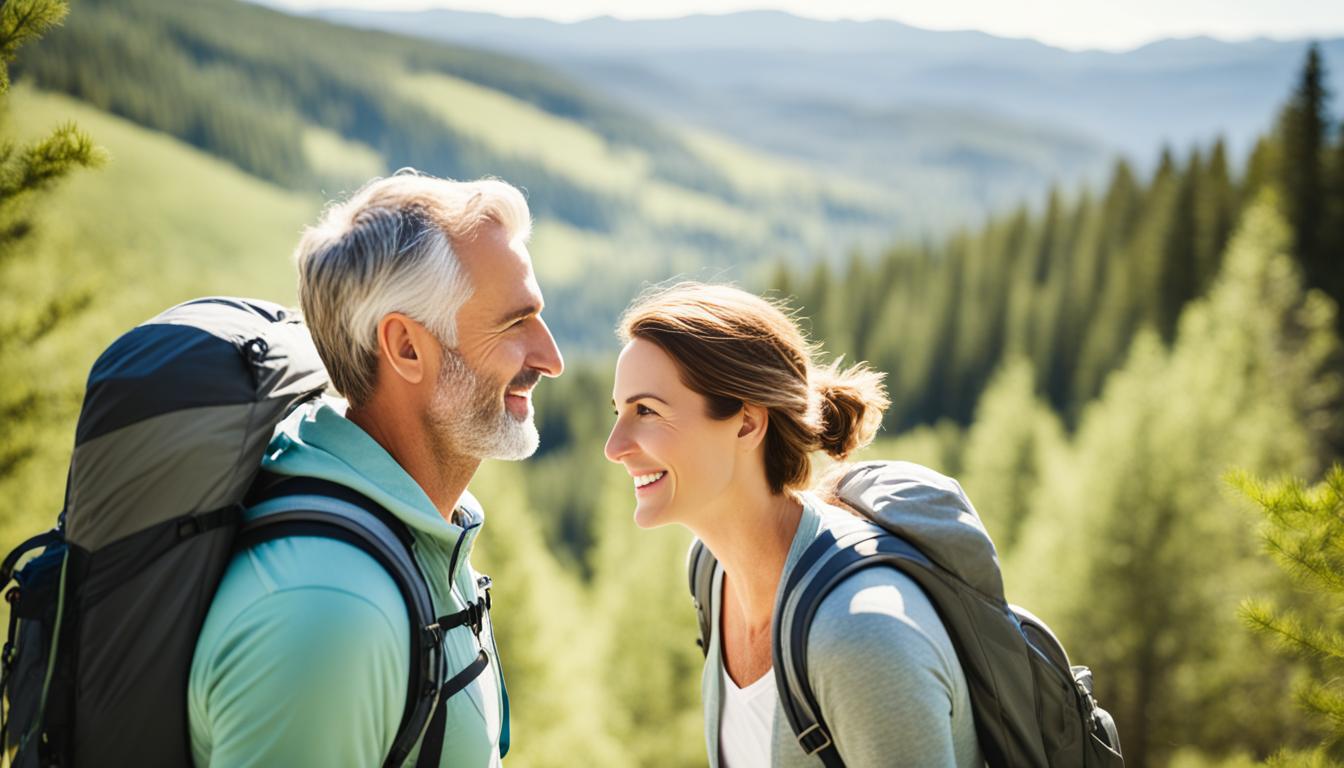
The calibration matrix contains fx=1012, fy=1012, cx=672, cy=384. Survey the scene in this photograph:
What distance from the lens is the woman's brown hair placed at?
10.8 feet

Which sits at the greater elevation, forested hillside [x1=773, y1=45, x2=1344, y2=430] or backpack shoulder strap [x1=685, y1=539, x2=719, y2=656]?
backpack shoulder strap [x1=685, y1=539, x2=719, y2=656]

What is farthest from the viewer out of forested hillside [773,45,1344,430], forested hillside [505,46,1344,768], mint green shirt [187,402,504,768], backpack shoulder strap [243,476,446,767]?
forested hillside [773,45,1344,430]

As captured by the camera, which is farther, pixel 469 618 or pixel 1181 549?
pixel 1181 549

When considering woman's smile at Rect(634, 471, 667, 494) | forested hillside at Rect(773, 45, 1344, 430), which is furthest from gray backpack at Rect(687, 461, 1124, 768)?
forested hillside at Rect(773, 45, 1344, 430)

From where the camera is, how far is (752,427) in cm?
341

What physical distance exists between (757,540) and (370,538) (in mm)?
1363

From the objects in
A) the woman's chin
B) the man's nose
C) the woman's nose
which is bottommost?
the woman's chin

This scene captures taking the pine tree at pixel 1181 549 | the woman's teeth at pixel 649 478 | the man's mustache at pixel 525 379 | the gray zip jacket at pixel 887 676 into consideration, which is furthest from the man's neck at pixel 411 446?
the pine tree at pixel 1181 549

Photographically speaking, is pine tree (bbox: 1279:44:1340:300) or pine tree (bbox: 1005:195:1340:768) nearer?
pine tree (bbox: 1005:195:1340:768)

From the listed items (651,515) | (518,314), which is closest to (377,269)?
(518,314)

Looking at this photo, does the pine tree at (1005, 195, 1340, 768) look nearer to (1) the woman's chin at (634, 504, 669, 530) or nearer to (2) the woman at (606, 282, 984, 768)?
(2) the woman at (606, 282, 984, 768)

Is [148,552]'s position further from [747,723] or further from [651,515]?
[747,723]

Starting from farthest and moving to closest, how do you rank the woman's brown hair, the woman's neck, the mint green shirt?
the woman's neck, the woman's brown hair, the mint green shirt

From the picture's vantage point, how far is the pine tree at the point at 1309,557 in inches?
135
